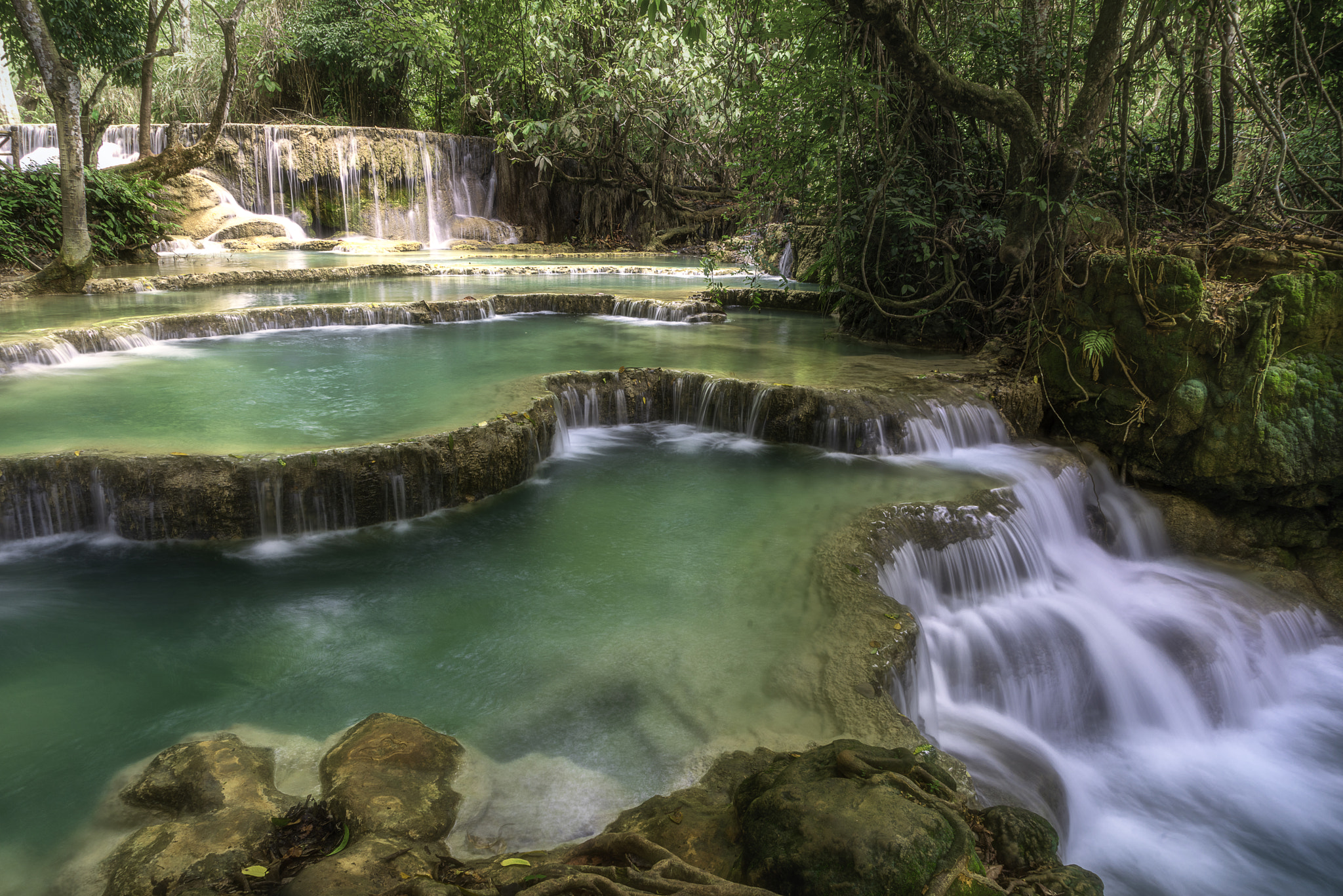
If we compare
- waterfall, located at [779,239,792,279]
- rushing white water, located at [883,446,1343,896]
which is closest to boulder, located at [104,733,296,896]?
rushing white water, located at [883,446,1343,896]

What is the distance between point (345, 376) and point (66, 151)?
6.81 m

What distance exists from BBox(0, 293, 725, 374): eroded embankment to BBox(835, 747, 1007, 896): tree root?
8114 millimetres

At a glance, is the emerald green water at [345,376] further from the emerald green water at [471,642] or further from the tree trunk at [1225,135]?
the tree trunk at [1225,135]

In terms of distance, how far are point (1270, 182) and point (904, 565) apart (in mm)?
5234

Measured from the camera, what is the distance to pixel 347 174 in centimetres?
2089

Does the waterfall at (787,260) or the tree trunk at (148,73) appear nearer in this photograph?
the tree trunk at (148,73)

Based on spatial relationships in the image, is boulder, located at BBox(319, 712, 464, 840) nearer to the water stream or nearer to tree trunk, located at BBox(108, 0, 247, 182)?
the water stream

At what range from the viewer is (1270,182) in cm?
670

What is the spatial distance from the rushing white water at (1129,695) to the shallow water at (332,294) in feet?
19.2

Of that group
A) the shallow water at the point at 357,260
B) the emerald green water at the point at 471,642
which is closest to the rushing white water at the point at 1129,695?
the emerald green water at the point at 471,642

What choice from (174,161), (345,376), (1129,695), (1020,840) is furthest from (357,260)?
(1020,840)

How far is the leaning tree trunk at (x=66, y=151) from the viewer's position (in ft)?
31.9

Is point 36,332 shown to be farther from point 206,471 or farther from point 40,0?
point 40,0

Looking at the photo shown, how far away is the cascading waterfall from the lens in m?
19.9
